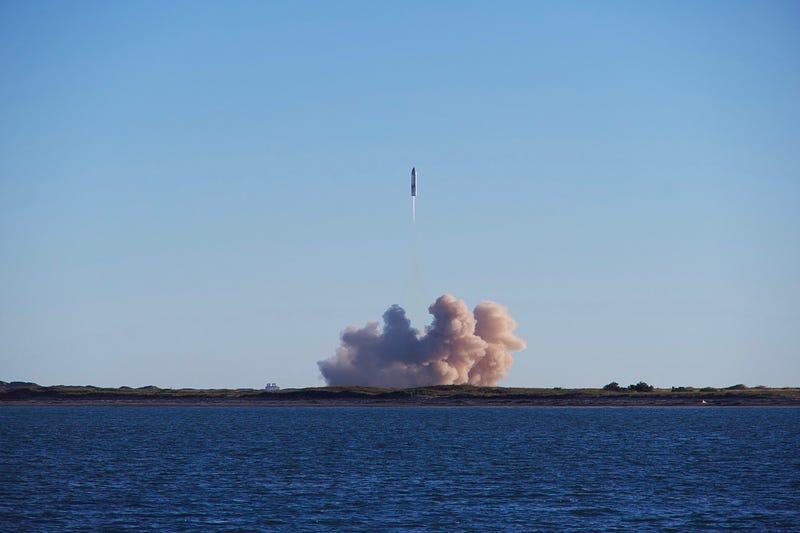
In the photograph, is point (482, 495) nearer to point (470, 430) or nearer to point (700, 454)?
point (700, 454)

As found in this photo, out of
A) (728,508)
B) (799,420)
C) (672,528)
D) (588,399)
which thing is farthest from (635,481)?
(588,399)

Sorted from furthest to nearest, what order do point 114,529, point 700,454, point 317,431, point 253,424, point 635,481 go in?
point 253,424 → point 317,431 → point 700,454 → point 635,481 → point 114,529

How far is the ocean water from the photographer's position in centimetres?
5775

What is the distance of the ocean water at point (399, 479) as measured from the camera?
2274 inches

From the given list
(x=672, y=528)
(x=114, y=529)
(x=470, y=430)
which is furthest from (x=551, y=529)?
(x=470, y=430)

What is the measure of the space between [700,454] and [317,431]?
52508 millimetres

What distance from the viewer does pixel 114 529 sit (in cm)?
5425

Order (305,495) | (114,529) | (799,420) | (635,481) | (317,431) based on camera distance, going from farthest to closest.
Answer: (799,420)
(317,431)
(635,481)
(305,495)
(114,529)

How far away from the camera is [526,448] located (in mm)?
103938

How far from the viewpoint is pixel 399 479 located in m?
76.2

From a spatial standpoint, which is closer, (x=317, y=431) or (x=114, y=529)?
(x=114, y=529)

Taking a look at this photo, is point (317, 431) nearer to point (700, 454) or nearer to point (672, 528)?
point (700, 454)

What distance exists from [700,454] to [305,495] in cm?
4800

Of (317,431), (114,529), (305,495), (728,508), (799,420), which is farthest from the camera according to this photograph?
(799,420)
